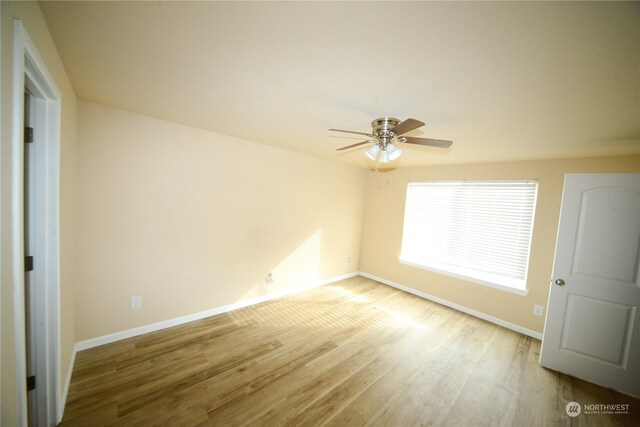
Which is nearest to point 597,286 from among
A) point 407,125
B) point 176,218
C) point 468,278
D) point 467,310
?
point 468,278

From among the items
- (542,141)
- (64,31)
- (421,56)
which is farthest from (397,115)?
(64,31)

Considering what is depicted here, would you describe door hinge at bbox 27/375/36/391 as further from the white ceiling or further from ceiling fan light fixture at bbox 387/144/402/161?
ceiling fan light fixture at bbox 387/144/402/161

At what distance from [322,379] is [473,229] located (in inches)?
120

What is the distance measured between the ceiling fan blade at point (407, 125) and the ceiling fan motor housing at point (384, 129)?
5.4 inches

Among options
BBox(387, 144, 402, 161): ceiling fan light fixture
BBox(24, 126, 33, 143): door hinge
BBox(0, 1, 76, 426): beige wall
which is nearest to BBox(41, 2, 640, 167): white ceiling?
BBox(0, 1, 76, 426): beige wall

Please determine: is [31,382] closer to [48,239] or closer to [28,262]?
[28,262]

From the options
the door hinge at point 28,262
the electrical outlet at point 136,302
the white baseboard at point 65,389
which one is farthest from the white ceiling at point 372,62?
the white baseboard at point 65,389

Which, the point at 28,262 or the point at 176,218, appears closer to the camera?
the point at 28,262

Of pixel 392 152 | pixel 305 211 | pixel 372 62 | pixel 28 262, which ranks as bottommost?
pixel 28 262

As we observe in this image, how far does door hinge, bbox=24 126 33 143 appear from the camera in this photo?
1288 mm

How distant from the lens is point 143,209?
2.43 m

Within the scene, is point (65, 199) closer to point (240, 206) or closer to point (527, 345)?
point (240, 206)

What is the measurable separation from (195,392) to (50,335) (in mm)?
1039

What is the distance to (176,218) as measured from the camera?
8.63 ft
